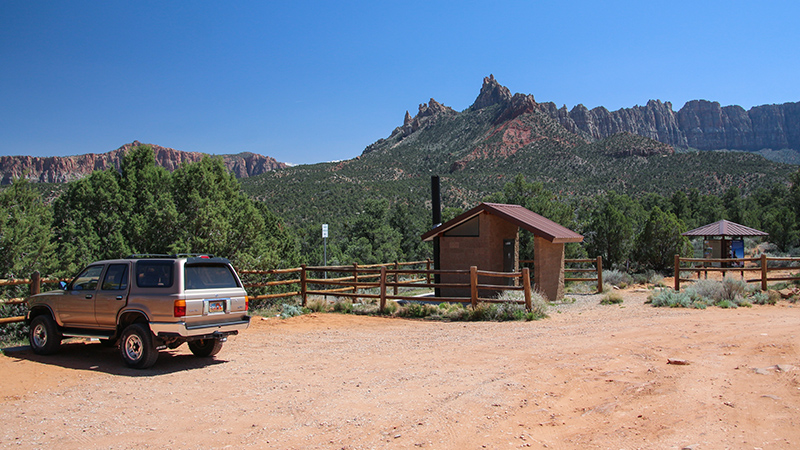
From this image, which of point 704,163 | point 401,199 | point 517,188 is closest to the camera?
point 517,188

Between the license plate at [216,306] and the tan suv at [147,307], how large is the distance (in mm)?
15

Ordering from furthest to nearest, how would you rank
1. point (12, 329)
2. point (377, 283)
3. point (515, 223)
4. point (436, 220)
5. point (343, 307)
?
point (436, 220) → point (515, 223) → point (377, 283) → point (343, 307) → point (12, 329)

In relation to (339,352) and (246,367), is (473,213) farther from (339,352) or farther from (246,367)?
(246,367)

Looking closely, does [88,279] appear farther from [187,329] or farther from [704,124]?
[704,124]

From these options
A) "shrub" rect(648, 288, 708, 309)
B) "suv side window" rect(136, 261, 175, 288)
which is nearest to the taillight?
"suv side window" rect(136, 261, 175, 288)

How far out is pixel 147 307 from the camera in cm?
807

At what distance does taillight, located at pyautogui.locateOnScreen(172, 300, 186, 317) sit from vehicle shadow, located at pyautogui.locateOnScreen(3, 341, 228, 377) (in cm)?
98

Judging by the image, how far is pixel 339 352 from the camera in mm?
9422

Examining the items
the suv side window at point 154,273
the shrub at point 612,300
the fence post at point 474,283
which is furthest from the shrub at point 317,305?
the shrub at point 612,300

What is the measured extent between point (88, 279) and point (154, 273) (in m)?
1.75

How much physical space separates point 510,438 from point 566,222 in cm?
2280

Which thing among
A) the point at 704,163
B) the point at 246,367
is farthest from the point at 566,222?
the point at 704,163

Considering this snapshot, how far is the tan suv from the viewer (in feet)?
26.2

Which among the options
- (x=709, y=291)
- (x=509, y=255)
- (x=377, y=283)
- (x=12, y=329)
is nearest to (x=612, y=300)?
(x=709, y=291)
